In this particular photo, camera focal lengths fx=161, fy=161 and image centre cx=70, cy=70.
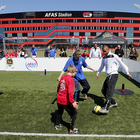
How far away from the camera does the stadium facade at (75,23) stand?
70.2 meters

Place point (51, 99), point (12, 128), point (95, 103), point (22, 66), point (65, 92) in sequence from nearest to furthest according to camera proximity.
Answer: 1. point (65, 92)
2. point (12, 128)
3. point (95, 103)
4. point (51, 99)
5. point (22, 66)

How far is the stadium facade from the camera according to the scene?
70250mm

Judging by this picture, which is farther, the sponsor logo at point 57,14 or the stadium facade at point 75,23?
the sponsor logo at point 57,14

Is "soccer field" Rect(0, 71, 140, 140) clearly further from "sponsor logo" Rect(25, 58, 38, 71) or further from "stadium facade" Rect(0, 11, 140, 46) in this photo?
"stadium facade" Rect(0, 11, 140, 46)

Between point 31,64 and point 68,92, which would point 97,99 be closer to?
point 68,92

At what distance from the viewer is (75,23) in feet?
231

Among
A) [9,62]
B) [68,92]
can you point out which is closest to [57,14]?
[9,62]

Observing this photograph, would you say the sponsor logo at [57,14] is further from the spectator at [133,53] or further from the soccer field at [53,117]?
the soccer field at [53,117]

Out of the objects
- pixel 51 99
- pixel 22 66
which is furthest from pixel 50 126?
pixel 22 66

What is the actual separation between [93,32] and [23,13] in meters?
33.0

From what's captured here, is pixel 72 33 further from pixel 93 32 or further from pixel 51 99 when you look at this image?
pixel 51 99

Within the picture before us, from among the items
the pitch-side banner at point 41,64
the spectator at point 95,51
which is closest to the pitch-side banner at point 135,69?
the spectator at point 95,51

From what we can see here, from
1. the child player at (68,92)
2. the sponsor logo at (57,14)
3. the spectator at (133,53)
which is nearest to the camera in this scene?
the child player at (68,92)

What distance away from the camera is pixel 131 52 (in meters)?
10.9
